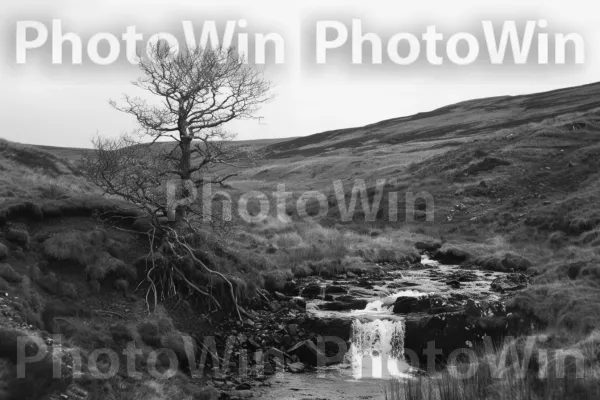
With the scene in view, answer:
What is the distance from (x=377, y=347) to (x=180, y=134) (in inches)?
422

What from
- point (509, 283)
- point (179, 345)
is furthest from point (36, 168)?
point (509, 283)

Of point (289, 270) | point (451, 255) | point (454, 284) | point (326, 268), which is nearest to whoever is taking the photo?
point (454, 284)

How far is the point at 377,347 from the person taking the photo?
1741 cm

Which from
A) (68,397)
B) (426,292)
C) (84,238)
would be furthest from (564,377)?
(84,238)

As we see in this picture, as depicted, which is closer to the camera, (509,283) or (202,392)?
(202,392)

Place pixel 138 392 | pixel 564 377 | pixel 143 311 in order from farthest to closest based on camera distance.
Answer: pixel 143 311 → pixel 138 392 → pixel 564 377

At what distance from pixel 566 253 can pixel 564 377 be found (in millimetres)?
17860

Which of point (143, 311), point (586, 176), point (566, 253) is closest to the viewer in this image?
point (143, 311)

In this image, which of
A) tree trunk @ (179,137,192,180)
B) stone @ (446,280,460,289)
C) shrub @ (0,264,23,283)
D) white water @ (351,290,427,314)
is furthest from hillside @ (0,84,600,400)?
tree trunk @ (179,137,192,180)

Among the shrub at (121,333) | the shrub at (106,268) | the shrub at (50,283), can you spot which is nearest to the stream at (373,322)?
the shrub at (121,333)

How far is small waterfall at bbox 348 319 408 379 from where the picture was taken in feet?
53.9

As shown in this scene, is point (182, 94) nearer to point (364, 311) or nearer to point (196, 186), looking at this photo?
point (196, 186)

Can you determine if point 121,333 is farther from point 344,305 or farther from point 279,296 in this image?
point 344,305

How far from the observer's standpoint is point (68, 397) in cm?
1015
